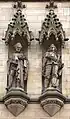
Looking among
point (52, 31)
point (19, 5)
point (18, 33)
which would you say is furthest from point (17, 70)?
point (19, 5)

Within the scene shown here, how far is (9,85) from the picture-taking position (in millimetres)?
8320

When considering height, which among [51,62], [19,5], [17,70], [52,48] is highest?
[19,5]

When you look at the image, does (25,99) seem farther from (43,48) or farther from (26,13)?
(26,13)

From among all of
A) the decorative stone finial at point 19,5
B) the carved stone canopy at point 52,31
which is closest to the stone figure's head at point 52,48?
the carved stone canopy at point 52,31

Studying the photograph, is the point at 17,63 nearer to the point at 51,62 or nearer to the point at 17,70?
the point at 17,70

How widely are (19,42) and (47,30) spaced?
567mm

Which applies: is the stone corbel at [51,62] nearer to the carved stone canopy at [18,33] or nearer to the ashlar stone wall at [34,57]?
the ashlar stone wall at [34,57]

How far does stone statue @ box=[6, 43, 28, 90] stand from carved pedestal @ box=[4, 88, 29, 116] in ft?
0.52

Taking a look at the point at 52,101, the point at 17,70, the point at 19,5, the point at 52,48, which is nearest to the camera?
the point at 52,101

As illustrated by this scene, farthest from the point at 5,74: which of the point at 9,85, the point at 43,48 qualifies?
the point at 43,48

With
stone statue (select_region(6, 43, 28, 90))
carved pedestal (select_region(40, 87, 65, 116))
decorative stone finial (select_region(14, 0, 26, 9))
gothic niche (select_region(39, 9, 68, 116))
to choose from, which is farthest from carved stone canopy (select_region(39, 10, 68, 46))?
carved pedestal (select_region(40, 87, 65, 116))

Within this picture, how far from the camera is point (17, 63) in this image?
8.45 metres

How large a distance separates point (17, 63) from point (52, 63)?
0.63m

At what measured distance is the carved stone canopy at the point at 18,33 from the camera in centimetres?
871
